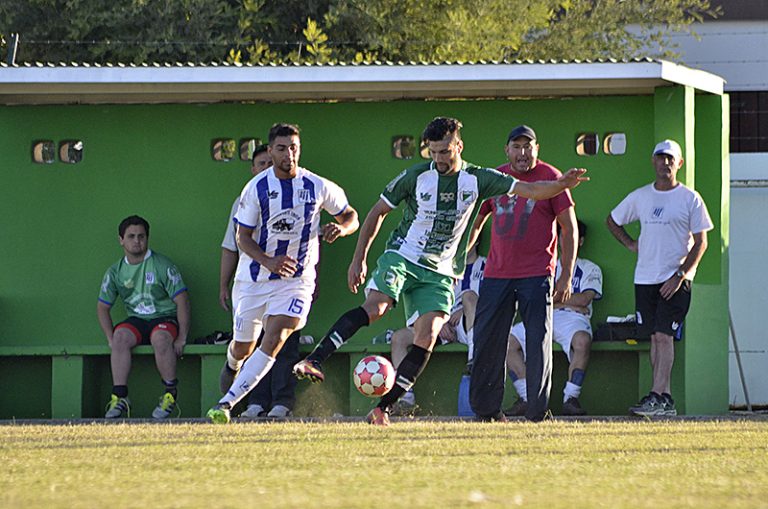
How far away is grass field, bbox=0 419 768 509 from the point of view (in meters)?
6.07

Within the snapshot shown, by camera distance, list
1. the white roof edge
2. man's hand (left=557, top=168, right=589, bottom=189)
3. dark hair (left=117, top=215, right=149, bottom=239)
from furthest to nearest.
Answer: dark hair (left=117, top=215, right=149, bottom=239)
the white roof edge
man's hand (left=557, top=168, right=589, bottom=189)

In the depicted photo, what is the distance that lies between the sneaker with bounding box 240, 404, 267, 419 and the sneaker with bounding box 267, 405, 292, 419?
7 cm

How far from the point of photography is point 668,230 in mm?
12344

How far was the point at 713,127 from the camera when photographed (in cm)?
1367

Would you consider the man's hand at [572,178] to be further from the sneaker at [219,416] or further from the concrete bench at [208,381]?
the concrete bench at [208,381]

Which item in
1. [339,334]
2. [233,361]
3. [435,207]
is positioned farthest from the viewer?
[233,361]

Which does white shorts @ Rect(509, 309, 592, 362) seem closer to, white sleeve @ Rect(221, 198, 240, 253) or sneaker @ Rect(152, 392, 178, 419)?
white sleeve @ Rect(221, 198, 240, 253)

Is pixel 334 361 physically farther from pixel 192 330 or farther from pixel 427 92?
pixel 427 92

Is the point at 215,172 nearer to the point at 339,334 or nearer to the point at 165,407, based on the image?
the point at 165,407

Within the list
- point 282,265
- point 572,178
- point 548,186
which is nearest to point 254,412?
point 282,265

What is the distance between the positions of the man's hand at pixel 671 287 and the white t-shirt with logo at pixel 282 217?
114 inches

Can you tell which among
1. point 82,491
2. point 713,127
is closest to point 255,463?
point 82,491

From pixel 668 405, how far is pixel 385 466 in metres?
5.29

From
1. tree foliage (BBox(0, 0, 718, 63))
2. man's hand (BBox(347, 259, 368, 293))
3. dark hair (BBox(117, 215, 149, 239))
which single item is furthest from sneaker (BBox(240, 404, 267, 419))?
tree foliage (BBox(0, 0, 718, 63))
